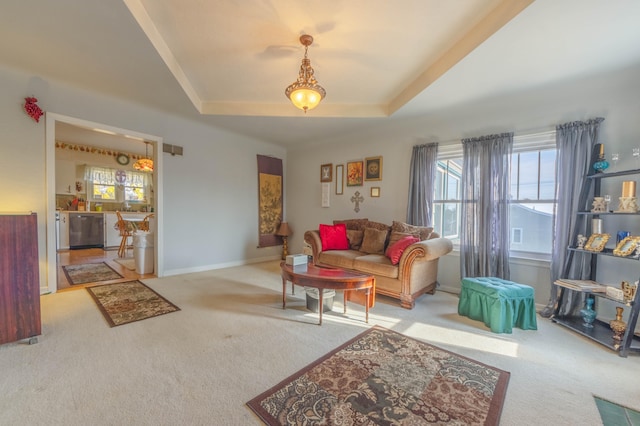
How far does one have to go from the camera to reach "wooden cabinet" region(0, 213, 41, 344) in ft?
6.73

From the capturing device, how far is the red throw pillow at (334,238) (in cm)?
423

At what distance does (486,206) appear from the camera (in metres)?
3.44

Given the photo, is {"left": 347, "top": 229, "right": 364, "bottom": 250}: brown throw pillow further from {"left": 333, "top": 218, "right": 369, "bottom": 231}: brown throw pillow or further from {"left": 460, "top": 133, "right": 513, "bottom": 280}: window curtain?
{"left": 460, "top": 133, "right": 513, "bottom": 280}: window curtain

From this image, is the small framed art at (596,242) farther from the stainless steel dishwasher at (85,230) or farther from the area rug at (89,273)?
the stainless steel dishwasher at (85,230)

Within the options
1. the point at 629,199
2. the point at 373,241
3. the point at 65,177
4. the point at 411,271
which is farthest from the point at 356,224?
the point at 65,177

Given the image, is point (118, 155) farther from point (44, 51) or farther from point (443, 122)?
point (443, 122)

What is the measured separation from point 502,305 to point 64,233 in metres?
9.37

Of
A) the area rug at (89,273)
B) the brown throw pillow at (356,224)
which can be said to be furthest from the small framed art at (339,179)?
the area rug at (89,273)

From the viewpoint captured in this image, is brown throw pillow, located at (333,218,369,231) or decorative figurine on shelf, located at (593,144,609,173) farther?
brown throw pillow, located at (333,218,369,231)

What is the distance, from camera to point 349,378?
1.78 meters

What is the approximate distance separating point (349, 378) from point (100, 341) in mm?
2144

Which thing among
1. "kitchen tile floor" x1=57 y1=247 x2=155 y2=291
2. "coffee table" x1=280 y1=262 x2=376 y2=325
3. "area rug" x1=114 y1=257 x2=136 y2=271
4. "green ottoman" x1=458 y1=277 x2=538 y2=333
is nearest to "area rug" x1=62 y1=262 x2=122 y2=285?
"kitchen tile floor" x1=57 y1=247 x2=155 y2=291

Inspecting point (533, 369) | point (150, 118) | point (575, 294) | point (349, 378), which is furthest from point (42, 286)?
point (575, 294)

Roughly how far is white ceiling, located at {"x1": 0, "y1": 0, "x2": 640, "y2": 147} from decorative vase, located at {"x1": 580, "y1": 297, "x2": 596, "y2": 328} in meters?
2.41
